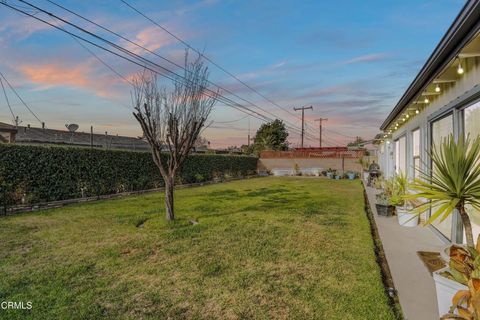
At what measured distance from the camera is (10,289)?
325 cm

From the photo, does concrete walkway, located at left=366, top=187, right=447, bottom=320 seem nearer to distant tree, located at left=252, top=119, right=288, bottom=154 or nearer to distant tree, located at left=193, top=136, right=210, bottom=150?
distant tree, located at left=193, top=136, right=210, bottom=150

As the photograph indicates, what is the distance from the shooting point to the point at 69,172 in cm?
1008

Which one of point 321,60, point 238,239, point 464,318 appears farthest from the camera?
point 321,60

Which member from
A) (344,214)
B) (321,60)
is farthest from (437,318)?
(321,60)

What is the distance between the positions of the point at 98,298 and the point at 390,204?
651 centimetres

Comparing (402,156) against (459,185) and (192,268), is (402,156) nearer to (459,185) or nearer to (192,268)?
(459,185)

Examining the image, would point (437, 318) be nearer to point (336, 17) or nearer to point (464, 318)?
point (464, 318)

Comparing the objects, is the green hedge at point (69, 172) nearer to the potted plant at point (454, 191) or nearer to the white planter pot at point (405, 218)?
the potted plant at point (454, 191)

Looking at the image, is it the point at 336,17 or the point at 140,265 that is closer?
the point at 140,265

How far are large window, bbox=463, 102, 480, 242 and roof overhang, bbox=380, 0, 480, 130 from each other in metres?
0.70

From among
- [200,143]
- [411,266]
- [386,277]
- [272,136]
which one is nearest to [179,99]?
[386,277]

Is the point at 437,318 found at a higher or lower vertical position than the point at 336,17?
lower

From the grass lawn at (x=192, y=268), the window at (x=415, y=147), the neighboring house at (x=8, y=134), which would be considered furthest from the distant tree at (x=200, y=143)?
the neighboring house at (x=8, y=134)

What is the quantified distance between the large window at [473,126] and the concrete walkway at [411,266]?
826 mm
